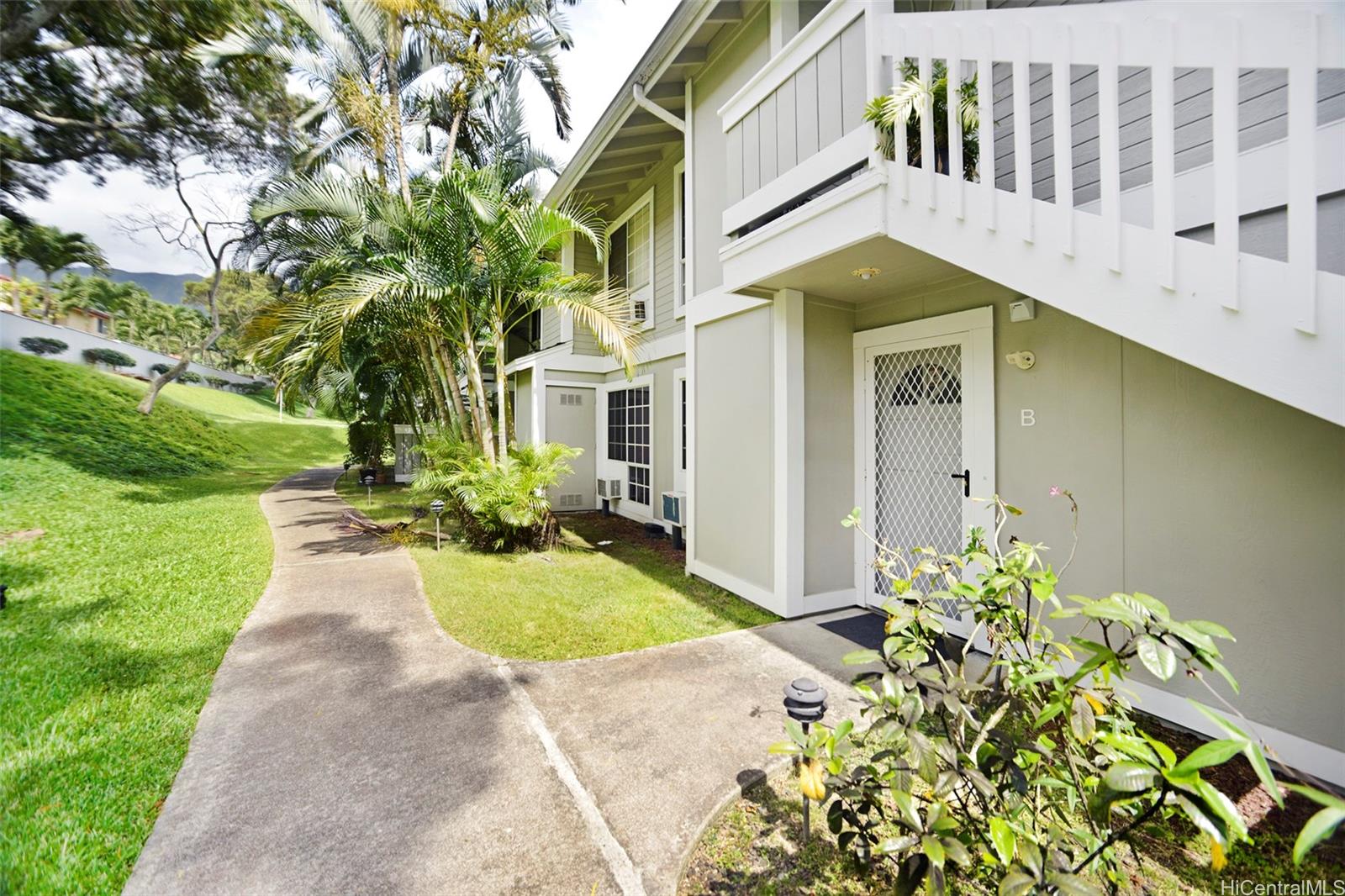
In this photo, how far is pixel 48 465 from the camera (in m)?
2.07

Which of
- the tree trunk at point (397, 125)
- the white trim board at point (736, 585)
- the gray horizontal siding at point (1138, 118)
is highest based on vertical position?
the tree trunk at point (397, 125)

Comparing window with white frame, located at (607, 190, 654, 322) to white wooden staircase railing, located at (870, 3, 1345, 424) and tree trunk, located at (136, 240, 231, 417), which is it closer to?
white wooden staircase railing, located at (870, 3, 1345, 424)

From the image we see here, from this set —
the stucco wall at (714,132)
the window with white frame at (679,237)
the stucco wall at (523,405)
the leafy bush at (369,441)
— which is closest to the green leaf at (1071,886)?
the stucco wall at (714,132)

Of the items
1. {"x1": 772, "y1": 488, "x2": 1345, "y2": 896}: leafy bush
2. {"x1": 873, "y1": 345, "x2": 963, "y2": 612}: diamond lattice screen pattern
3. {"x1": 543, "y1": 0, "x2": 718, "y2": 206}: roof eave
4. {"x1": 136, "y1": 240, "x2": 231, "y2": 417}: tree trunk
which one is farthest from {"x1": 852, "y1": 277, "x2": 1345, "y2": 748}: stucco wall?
{"x1": 136, "y1": 240, "x2": 231, "y2": 417}: tree trunk

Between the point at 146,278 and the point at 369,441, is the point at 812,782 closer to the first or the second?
the point at 146,278

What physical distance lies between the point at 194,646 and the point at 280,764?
2.16 metres

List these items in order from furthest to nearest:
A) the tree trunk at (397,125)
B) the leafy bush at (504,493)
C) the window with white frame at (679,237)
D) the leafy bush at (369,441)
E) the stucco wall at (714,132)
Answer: the leafy bush at (369,441), the tree trunk at (397,125), the window with white frame at (679,237), the leafy bush at (504,493), the stucco wall at (714,132)

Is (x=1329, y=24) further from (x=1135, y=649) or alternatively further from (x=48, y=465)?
(x=48, y=465)

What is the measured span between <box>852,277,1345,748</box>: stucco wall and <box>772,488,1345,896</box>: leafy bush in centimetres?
152

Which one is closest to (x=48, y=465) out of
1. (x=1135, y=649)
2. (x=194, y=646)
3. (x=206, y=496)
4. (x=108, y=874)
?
(x=108, y=874)

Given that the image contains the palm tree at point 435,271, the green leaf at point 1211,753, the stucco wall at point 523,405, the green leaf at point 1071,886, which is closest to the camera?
the green leaf at point 1211,753

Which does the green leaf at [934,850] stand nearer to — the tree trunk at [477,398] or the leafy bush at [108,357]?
the leafy bush at [108,357]

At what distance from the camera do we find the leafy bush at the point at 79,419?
155cm

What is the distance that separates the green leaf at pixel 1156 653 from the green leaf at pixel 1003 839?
541 mm
